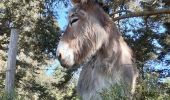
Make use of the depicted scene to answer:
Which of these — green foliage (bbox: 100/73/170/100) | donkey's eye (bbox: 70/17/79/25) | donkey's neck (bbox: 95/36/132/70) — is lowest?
green foliage (bbox: 100/73/170/100)

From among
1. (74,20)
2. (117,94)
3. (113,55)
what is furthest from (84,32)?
(117,94)

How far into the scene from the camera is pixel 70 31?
289 inches

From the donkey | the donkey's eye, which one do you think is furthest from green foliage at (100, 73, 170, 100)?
the donkey's eye

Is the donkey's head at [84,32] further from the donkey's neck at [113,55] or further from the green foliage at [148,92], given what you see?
the green foliage at [148,92]

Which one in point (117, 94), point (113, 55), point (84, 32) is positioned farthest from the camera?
point (113, 55)

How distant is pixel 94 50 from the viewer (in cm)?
750

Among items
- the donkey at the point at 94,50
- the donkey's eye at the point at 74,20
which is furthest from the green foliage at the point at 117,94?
the donkey's eye at the point at 74,20

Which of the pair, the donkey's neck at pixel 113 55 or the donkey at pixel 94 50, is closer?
the donkey at pixel 94 50

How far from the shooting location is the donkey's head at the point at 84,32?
7.22 metres

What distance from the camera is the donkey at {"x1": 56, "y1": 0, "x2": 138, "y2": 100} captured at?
23.7 ft

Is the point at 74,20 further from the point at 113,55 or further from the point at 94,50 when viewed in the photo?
the point at 113,55

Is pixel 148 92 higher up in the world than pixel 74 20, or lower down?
lower down

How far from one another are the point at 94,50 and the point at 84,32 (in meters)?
0.33

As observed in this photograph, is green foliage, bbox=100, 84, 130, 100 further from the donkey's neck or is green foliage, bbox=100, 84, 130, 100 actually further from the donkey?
the donkey's neck
